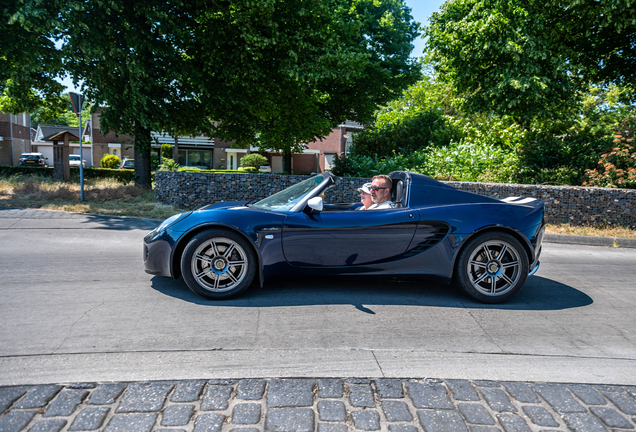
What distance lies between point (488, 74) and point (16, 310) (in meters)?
14.0

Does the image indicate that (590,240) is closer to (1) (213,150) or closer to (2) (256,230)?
(2) (256,230)

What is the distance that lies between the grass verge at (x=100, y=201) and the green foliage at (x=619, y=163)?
7.02 feet

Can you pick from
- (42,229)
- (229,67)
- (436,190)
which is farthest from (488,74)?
(42,229)

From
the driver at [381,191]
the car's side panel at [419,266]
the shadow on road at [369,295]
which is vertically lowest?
the shadow on road at [369,295]

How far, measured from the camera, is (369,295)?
14.9 feet

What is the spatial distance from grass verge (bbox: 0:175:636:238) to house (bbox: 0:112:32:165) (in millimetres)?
34450

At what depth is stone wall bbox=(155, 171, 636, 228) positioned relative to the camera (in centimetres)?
988

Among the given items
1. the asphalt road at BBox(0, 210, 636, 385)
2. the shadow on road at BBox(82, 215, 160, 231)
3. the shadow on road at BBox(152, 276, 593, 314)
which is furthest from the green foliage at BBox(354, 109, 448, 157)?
the shadow on road at BBox(152, 276, 593, 314)

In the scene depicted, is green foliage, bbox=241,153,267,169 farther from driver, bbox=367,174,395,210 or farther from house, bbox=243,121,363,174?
driver, bbox=367,174,395,210

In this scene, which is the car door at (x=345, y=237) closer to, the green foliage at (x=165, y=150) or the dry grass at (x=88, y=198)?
the dry grass at (x=88, y=198)

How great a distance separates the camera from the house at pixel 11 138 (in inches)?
1651

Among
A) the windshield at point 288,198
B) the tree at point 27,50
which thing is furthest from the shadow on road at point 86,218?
the windshield at point 288,198

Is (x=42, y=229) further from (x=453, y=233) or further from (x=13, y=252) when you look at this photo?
(x=453, y=233)

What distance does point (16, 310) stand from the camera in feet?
12.8
